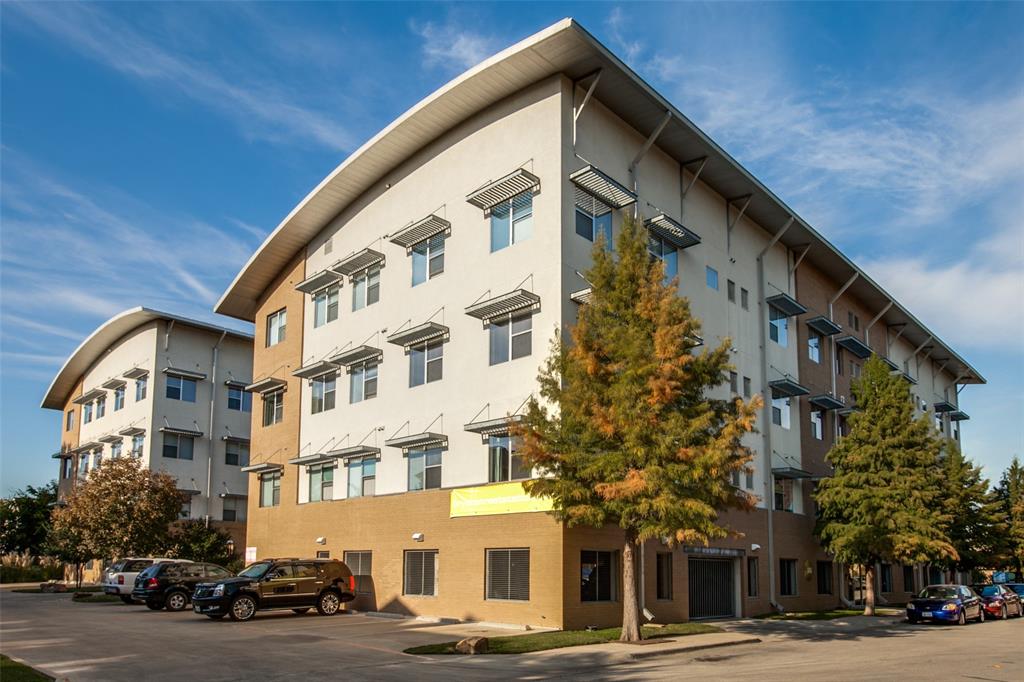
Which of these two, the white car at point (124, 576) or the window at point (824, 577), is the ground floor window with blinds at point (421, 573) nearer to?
the white car at point (124, 576)

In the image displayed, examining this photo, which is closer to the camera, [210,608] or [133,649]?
[133,649]

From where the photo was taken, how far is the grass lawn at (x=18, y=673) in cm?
1435

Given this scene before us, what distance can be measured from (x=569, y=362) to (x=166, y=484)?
29.3m

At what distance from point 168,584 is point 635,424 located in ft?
67.2

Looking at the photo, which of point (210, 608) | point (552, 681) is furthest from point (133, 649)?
point (552, 681)

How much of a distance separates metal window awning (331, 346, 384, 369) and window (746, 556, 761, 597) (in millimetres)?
15519

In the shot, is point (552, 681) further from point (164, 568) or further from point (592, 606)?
point (164, 568)

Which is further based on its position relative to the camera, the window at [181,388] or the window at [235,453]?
the window at [235,453]

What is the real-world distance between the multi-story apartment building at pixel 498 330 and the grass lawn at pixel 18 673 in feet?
42.6

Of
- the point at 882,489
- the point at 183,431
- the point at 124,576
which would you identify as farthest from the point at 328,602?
the point at 183,431

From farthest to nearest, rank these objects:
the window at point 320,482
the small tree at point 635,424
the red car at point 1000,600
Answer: the window at point 320,482, the red car at point 1000,600, the small tree at point 635,424

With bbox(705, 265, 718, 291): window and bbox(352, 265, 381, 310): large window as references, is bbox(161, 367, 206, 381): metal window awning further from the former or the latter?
bbox(705, 265, 718, 291): window

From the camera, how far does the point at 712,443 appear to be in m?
21.2

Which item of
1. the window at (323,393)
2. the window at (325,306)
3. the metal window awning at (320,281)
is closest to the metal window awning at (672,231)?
the metal window awning at (320,281)
